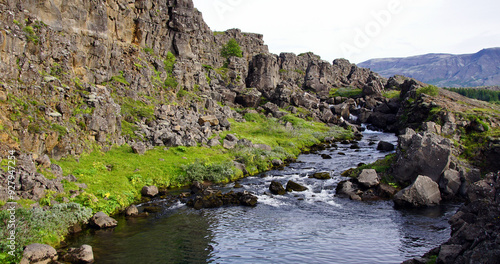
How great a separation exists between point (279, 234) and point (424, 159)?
61.1 ft

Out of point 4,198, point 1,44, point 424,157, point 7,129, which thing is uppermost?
point 1,44

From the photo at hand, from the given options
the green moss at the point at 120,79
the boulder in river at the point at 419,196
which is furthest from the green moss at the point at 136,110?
the boulder in river at the point at 419,196

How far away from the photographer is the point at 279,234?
22.5 m

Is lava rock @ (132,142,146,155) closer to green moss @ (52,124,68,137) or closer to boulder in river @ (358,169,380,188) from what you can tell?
green moss @ (52,124,68,137)

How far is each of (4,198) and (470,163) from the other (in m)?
43.6

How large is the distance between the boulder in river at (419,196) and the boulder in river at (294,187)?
967cm

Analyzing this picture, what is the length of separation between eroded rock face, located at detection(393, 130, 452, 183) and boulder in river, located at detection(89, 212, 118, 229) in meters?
27.8

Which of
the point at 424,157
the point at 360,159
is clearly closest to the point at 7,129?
the point at 424,157

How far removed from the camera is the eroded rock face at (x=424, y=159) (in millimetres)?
30922

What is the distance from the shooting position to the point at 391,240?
21031mm

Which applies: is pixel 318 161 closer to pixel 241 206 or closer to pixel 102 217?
pixel 241 206

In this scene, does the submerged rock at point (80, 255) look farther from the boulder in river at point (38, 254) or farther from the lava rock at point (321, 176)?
the lava rock at point (321, 176)

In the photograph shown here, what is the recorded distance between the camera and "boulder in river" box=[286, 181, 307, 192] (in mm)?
34250

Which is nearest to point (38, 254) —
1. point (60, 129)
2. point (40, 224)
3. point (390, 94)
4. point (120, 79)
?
point (40, 224)
